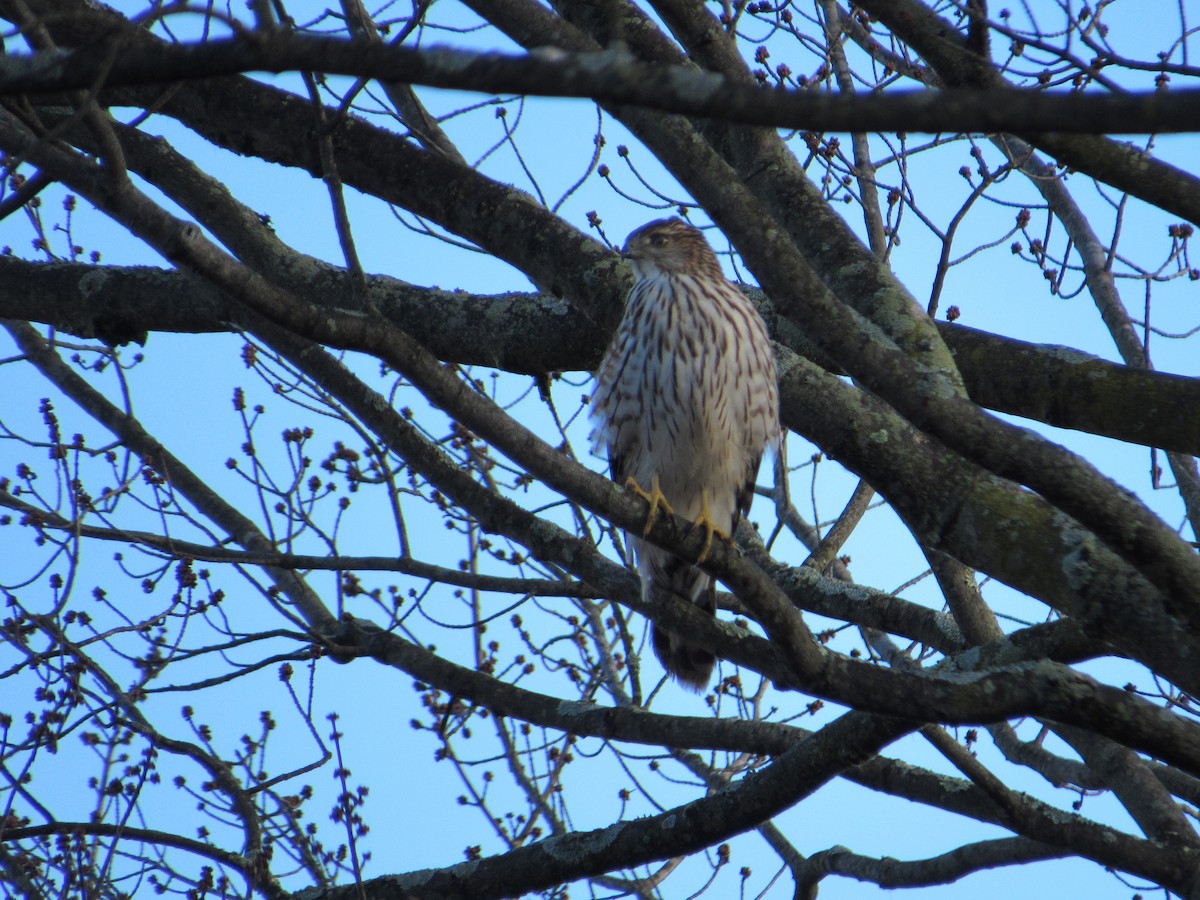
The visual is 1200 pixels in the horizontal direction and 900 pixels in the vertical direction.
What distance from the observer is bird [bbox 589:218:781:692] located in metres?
4.50

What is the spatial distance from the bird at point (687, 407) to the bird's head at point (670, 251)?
0.14ft

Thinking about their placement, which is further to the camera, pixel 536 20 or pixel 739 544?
pixel 739 544

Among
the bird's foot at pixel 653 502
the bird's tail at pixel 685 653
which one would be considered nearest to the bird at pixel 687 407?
the bird's tail at pixel 685 653

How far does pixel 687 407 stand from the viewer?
14.9ft

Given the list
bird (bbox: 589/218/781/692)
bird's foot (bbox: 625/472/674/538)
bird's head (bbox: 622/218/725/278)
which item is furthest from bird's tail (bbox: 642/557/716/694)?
bird's head (bbox: 622/218/725/278)

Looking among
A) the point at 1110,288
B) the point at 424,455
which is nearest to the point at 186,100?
the point at 424,455

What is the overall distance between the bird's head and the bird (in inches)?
1.7

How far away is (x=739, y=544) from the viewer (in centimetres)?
466

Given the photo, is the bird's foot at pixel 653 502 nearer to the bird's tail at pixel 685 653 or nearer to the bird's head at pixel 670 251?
the bird's tail at pixel 685 653

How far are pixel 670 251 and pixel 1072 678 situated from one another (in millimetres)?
3091

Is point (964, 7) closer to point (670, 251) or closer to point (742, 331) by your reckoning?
point (742, 331)

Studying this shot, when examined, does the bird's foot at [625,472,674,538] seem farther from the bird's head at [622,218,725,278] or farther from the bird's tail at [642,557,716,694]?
the bird's head at [622,218,725,278]

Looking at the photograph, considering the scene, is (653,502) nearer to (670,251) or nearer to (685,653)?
(685,653)

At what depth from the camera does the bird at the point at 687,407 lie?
450cm
